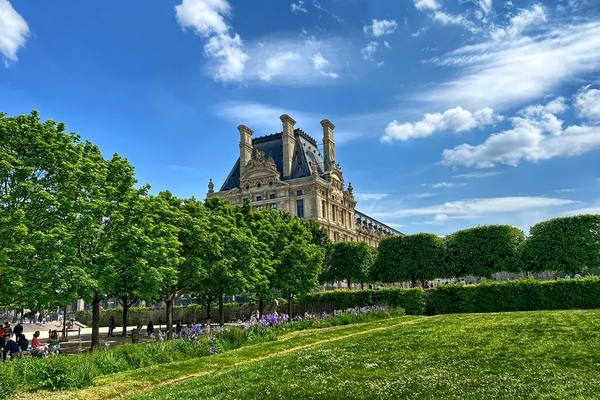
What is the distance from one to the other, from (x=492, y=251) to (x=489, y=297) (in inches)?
617

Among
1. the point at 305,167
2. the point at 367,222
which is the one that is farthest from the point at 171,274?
the point at 367,222

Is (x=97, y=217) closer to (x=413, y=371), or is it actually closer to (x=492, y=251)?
(x=413, y=371)

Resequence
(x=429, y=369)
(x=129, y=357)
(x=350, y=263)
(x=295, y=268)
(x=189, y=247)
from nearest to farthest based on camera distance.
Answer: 1. (x=429, y=369)
2. (x=129, y=357)
3. (x=189, y=247)
4. (x=295, y=268)
5. (x=350, y=263)

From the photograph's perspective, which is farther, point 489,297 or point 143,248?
point 489,297

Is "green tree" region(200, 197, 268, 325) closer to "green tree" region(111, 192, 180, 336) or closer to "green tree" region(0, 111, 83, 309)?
"green tree" region(111, 192, 180, 336)

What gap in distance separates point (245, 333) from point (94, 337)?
8125mm

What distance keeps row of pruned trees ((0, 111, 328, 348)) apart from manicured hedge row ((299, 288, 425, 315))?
1165cm

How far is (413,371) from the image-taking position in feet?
38.0

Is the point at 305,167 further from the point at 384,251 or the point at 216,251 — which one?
the point at 216,251

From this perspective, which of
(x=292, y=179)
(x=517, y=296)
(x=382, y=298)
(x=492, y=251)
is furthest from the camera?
(x=292, y=179)

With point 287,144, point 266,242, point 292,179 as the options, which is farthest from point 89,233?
point 287,144

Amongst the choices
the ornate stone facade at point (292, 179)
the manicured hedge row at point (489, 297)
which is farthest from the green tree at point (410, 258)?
the ornate stone facade at point (292, 179)

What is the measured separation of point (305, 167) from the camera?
88.6 meters

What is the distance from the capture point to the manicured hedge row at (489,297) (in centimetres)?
3222
